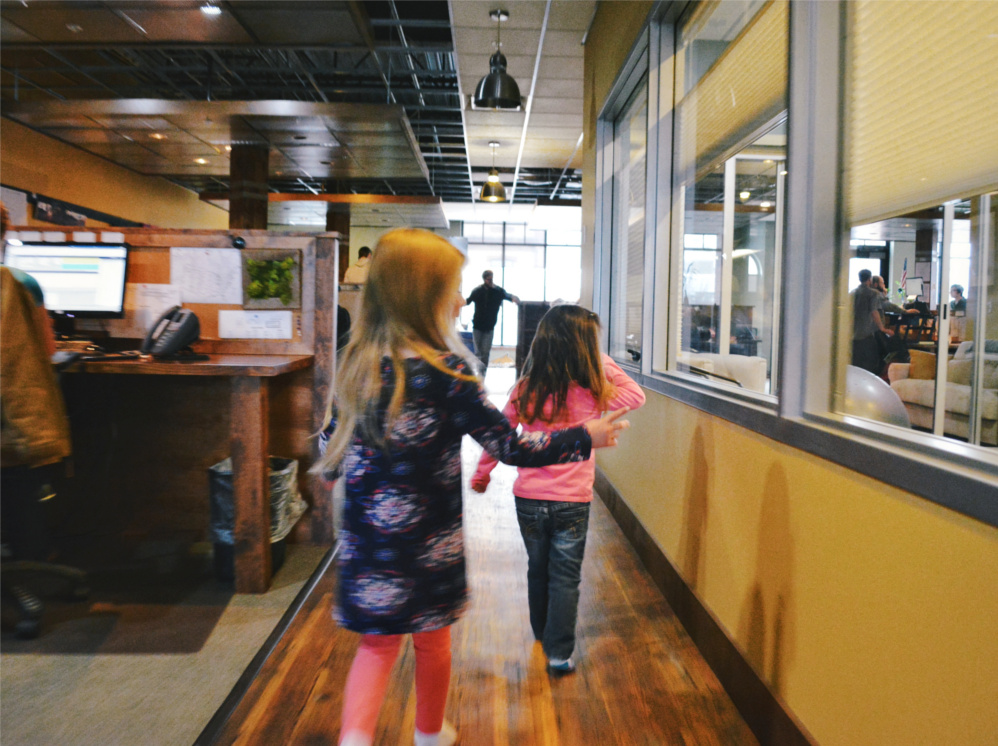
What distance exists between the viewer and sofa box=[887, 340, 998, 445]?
1.68 meters

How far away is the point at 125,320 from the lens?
2955 mm

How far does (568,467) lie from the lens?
196 cm

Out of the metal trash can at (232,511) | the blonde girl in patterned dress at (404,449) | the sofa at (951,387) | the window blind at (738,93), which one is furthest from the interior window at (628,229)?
the blonde girl in patterned dress at (404,449)

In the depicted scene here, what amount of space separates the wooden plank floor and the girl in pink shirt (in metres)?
0.16

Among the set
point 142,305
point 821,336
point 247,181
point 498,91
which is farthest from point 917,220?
point 247,181

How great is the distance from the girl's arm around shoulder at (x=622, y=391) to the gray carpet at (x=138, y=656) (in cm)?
138

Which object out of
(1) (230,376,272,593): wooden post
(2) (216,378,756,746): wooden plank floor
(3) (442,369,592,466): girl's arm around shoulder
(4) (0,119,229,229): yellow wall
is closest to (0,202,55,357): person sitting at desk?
(1) (230,376,272,593): wooden post

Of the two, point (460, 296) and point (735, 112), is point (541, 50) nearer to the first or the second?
point (735, 112)

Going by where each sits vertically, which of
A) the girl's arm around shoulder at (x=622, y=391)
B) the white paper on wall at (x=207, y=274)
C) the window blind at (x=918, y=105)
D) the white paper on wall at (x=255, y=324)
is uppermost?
the window blind at (x=918, y=105)

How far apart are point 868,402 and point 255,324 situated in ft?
7.86

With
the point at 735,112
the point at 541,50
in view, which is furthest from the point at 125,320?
the point at 541,50

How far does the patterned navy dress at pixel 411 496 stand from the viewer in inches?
50.4

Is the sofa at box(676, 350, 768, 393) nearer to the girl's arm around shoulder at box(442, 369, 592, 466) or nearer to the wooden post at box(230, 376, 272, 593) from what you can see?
the girl's arm around shoulder at box(442, 369, 592, 466)

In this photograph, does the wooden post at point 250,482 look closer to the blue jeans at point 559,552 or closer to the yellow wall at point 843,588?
the blue jeans at point 559,552
